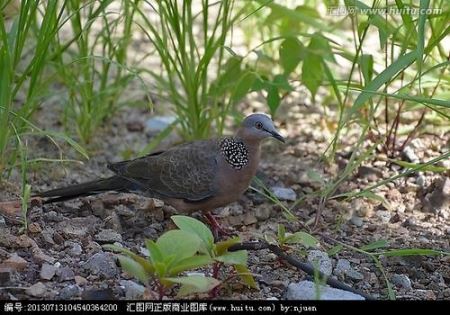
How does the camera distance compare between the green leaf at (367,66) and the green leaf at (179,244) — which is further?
the green leaf at (367,66)

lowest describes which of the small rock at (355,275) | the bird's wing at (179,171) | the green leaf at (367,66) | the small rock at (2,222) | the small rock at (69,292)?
the small rock at (69,292)

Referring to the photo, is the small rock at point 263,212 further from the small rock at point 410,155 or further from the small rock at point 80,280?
the small rock at point 80,280

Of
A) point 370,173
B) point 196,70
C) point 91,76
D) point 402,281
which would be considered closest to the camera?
point 402,281

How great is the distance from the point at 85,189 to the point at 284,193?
1.08m

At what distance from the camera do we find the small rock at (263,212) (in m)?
4.29

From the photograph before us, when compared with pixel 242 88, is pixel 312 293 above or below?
below

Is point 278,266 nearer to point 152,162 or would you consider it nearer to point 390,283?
point 390,283

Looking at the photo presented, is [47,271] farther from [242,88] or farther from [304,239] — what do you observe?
[242,88]

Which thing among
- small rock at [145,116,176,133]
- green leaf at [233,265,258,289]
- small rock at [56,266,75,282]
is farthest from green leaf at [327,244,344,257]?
small rock at [145,116,176,133]

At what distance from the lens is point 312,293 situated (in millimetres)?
3223

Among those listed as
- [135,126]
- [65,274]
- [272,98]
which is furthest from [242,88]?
[65,274]

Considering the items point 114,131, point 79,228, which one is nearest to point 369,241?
point 79,228

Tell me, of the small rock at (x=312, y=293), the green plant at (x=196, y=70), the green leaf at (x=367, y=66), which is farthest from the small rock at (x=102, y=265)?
the green leaf at (x=367, y=66)

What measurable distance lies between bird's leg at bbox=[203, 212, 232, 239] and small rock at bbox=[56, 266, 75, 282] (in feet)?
3.19
